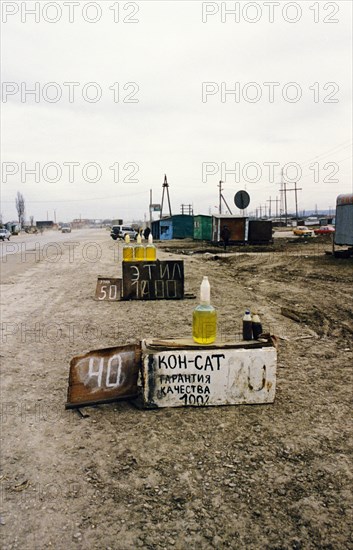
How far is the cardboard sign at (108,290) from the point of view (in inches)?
360

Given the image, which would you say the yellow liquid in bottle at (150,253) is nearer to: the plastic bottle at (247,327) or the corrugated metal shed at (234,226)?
the plastic bottle at (247,327)

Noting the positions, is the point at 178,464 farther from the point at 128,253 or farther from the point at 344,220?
the point at 344,220

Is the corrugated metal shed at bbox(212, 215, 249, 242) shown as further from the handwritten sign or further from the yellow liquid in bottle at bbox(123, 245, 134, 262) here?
the handwritten sign

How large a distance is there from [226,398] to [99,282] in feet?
19.5

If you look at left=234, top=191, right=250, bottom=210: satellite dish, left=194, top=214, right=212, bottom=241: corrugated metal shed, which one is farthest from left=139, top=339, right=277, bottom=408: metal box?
left=194, top=214, right=212, bottom=241: corrugated metal shed

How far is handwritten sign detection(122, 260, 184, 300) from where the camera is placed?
9.13 m

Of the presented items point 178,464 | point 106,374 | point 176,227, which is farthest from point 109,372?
point 176,227

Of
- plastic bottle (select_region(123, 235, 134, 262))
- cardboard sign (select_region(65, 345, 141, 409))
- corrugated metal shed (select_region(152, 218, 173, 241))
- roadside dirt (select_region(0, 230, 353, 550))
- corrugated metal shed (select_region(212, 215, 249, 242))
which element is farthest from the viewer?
corrugated metal shed (select_region(152, 218, 173, 241))

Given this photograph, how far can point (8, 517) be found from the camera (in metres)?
2.46

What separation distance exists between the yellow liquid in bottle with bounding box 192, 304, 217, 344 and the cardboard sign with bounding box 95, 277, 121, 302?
5.41 meters

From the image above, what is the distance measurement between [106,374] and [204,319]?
3.40 feet

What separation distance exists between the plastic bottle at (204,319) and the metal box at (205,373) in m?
0.11

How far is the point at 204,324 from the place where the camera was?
3.86 meters

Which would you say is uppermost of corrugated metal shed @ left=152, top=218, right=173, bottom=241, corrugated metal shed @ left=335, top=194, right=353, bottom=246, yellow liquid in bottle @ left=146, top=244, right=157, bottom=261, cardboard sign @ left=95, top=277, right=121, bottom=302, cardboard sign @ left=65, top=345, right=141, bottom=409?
corrugated metal shed @ left=152, top=218, right=173, bottom=241
